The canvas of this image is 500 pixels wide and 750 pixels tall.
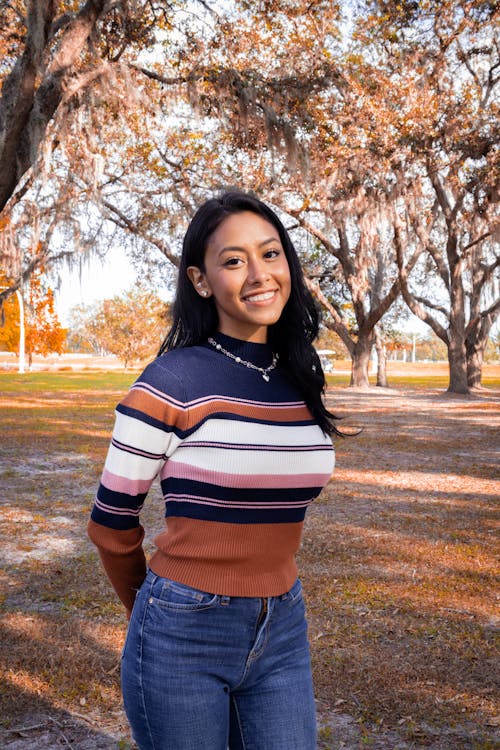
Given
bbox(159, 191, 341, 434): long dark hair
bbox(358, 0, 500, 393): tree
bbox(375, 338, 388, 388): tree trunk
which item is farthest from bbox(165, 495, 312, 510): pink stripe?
bbox(375, 338, 388, 388): tree trunk

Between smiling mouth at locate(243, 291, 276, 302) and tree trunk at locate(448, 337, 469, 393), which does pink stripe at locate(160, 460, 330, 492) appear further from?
tree trunk at locate(448, 337, 469, 393)

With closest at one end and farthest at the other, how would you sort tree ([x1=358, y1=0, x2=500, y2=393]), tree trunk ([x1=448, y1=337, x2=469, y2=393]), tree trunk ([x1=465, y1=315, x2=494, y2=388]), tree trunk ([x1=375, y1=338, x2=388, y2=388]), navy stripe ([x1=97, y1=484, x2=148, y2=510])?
navy stripe ([x1=97, y1=484, x2=148, y2=510]), tree ([x1=358, y1=0, x2=500, y2=393]), tree trunk ([x1=448, y1=337, x2=469, y2=393]), tree trunk ([x1=465, y1=315, x2=494, y2=388]), tree trunk ([x1=375, y1=338, x2=388, y2=388])

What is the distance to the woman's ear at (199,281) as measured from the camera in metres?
1.74

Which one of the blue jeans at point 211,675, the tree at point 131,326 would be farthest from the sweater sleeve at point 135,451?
the tree at point 131,326

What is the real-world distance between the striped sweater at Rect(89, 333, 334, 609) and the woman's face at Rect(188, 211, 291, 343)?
0.14 meters

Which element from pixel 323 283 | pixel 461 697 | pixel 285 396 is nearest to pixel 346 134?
pixel 461 697

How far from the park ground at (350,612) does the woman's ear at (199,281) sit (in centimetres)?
91

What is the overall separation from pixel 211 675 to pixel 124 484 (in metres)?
0.41

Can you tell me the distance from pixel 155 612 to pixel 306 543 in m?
4.66

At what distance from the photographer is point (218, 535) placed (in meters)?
1.48

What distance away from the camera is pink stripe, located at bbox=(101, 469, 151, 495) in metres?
1.49

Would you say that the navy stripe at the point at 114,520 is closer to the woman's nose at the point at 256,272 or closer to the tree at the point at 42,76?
the woman's nose at the point at 256,272

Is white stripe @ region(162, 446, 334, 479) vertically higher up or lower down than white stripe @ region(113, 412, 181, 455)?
lower down

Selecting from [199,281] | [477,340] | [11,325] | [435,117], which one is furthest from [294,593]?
[11,325]
